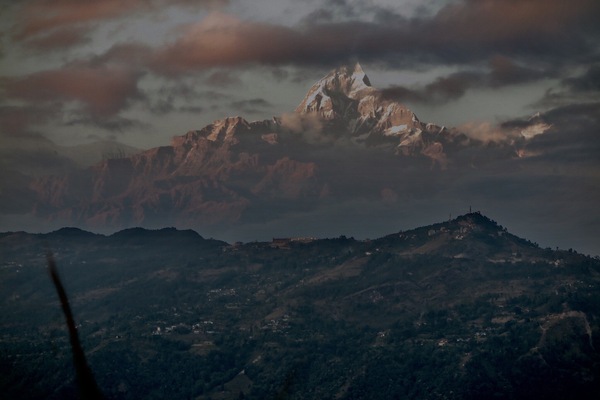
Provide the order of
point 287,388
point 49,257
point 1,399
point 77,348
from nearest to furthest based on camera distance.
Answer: point 77,348, point 49,257, point 287,388, point 1,399

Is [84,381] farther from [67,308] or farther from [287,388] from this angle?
[287,388]

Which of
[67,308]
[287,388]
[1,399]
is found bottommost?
[1,399]

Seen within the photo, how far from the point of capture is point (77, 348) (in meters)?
6.21

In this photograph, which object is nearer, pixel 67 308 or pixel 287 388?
pixel 67 308

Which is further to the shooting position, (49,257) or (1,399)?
(1,399)

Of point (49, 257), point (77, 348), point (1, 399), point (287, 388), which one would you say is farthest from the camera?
point (1, 399)

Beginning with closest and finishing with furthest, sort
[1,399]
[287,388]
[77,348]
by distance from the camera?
1. [77,348]
2. [287,388]
3. [1,399]

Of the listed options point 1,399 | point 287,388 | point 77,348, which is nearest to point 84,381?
point 77,348

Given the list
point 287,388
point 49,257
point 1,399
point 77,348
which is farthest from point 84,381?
point 1,399

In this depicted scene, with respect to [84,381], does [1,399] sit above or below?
below

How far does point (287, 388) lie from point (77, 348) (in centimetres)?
188

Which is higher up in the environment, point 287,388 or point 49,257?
point 49,257

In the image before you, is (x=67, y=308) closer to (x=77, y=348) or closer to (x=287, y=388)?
(x=77, y=348)

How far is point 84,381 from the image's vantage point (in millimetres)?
6309
